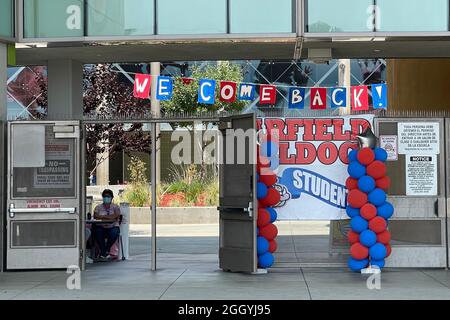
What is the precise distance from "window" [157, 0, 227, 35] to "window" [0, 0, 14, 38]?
102 inches

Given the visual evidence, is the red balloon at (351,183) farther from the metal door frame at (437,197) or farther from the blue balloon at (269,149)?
the blue balloon at (269,149)

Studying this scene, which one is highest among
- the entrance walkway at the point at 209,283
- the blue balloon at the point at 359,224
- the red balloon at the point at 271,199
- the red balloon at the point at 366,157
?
the red balloon at the point at 366,157

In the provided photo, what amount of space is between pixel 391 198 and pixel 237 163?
2.70 metres

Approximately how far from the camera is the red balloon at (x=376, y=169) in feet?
42.1

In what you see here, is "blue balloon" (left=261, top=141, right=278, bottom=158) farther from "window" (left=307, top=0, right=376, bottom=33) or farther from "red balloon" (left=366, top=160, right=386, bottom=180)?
"window" (left=307, top=0, right=376, bottom=33)

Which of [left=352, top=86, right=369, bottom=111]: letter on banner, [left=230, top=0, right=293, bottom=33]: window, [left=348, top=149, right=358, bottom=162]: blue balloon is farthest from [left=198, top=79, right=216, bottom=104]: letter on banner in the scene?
[left=348, top=149, right=358, bottom=162]: blue balloon

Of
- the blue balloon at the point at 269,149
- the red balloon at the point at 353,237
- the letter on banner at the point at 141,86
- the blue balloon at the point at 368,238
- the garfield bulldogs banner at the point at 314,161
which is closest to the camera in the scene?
the blue balloon at the point at 368,238

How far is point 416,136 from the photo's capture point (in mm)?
13555

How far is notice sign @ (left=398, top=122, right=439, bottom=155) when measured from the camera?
1353 cm

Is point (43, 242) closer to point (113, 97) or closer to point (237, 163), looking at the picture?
point (237, 163)

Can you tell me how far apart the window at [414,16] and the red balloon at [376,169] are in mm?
2570

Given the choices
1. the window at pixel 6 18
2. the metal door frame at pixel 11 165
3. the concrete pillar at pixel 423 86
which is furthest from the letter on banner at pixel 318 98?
the window at pixel 6 18

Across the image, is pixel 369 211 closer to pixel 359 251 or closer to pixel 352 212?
pixel 352 212
